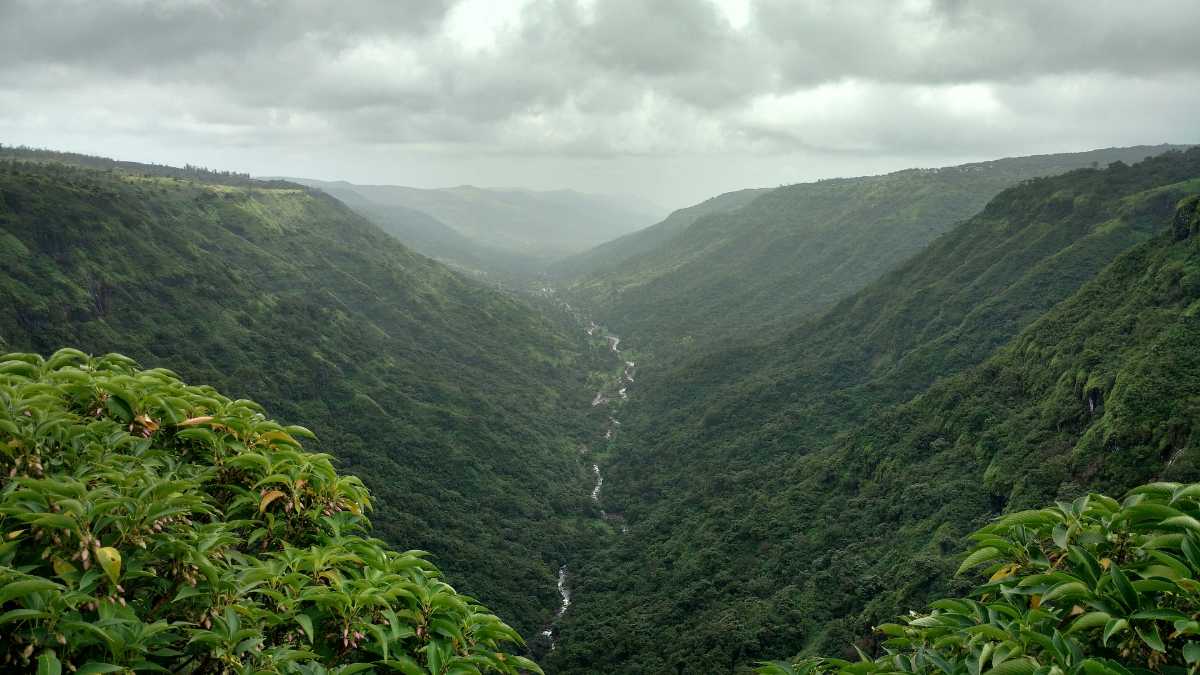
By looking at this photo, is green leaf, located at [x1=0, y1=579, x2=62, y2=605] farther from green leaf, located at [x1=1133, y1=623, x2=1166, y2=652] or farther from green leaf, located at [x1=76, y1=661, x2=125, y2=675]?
green leaf, located at [x1=1133, y1=623, x2=1166, y2=652]

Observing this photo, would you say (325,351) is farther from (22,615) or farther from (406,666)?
(22,615)

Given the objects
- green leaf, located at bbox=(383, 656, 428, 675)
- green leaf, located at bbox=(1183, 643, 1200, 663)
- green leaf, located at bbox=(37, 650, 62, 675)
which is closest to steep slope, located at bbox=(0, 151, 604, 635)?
green leaf, located at bbox=(383, 656, 428, 675)

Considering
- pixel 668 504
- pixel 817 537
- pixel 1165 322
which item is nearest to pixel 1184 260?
pixel 1165 322

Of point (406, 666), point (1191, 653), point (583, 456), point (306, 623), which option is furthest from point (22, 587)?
point (583, 456)

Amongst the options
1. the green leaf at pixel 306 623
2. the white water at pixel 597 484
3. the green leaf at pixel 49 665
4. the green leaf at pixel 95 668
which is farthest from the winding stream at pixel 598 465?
the green leaf at pixel 49 665

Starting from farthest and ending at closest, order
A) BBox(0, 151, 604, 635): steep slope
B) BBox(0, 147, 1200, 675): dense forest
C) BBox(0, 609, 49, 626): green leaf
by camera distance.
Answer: BBox(0, 151, 604, 635): steep slope < BBox(0, 147, 1200, 675): dense forest < BBox(0, 609, 49, 626): green leaf

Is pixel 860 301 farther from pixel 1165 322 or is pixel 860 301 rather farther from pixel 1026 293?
pixel 1165 322
